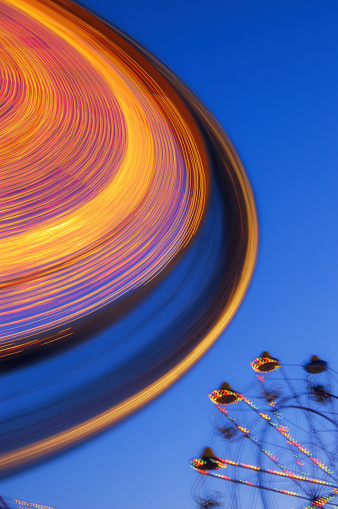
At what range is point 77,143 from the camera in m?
8.92

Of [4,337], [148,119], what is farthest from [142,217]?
[4,337]

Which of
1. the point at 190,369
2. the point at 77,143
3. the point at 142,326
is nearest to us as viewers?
the point at 190,369

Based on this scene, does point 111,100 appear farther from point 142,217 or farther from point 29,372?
point 29,372

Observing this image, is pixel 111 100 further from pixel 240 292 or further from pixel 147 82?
pixel 240 292

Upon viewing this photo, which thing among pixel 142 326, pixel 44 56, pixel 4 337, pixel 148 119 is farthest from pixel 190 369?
pixel 44 56

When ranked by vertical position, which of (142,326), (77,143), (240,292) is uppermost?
(77,143)

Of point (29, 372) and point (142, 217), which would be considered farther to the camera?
point (142, 217)

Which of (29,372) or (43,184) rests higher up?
(43,184)

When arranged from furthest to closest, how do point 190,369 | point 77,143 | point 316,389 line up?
point 316,389, point 77,143, point 190,369

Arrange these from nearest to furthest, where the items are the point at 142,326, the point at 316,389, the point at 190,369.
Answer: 1. the point at 190,369
2. the point at 142,326
3. the point at 316,389

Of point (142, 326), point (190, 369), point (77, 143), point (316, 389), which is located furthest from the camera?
point (316, 389)

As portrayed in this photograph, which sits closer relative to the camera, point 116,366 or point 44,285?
Answer: point 116,366

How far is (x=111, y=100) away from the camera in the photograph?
336 inches

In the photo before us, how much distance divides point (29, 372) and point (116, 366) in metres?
1.26
